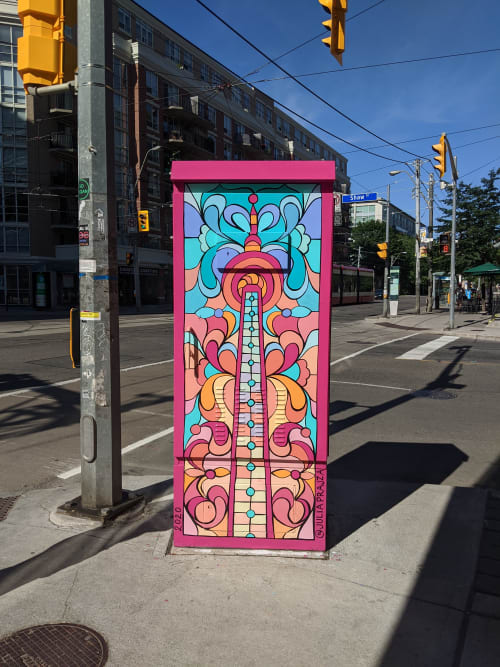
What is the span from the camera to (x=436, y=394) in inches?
→ 361

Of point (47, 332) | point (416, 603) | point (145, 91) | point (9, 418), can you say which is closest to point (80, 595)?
point (416, 603)

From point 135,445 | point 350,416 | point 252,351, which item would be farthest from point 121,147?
point 252,351

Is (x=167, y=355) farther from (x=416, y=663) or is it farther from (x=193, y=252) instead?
(x=416, y=663)

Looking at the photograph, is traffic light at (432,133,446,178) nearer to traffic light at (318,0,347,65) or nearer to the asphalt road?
the asphalt road

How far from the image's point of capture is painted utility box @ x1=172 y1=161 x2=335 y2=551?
328 centimetres

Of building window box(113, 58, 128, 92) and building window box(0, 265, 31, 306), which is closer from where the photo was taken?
building window box(0, 265, 31, 306)

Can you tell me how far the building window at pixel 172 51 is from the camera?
47.1 meters

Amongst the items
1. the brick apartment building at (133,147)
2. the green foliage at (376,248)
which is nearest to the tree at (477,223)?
the brick apartment building at (133,147)

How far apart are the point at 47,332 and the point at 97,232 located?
51.1 ft

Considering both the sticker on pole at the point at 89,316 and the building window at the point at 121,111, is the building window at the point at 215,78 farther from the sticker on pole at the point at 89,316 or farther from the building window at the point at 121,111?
the sticker on pole at the point at 89,316

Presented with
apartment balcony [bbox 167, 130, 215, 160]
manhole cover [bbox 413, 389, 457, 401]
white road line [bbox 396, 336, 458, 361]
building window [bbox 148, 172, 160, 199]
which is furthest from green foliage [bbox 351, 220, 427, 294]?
manhole cover [bbox 413, 389, 457, 401]

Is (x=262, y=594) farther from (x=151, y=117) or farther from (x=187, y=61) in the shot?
(x=187, y=61)

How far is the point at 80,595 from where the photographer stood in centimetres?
298

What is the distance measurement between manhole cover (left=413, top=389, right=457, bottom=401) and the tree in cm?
2590
